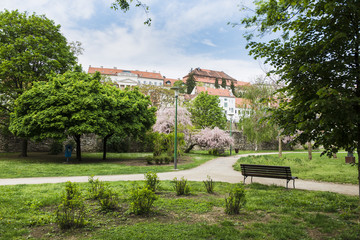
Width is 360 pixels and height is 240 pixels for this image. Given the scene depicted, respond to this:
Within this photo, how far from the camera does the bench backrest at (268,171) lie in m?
8.44

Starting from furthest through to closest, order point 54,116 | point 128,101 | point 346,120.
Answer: point 128,101
point 54,116
point 346,120

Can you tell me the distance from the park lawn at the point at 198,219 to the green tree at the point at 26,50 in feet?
50.0

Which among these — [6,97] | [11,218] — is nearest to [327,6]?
[11,218]

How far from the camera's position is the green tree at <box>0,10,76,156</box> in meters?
18.6

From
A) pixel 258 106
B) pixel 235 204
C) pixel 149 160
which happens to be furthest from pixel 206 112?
pixel 235 204

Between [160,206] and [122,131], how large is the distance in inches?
500

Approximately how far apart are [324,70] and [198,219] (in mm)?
3788

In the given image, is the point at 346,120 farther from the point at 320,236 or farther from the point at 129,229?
the point at 129,229

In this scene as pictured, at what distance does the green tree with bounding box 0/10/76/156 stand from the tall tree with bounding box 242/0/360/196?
18.1 m

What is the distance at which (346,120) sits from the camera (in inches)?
145

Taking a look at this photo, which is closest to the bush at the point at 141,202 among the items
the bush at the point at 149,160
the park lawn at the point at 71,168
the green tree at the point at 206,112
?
the park lawn at the point at 71,168

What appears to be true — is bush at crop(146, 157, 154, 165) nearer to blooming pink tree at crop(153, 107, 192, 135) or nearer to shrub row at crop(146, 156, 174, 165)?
shrub row at crop(146, 156, 174, 165)

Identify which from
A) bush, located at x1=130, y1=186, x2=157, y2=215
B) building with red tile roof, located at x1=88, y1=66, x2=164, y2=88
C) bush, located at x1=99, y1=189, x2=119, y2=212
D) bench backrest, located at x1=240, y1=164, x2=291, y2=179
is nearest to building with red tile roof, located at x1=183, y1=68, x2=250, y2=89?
building with red tile roof, located at x1=88, y1=66, x2=164, y2=88

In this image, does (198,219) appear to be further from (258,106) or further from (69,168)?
(258,106)
